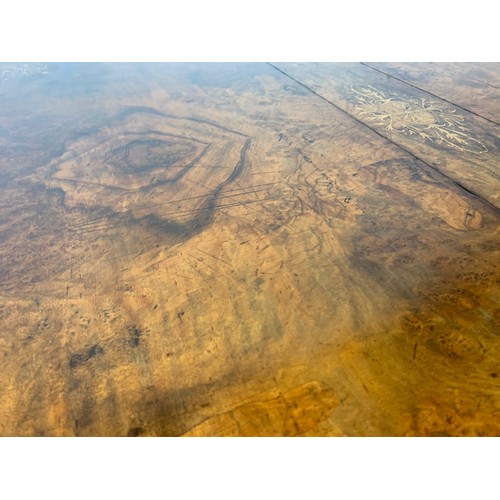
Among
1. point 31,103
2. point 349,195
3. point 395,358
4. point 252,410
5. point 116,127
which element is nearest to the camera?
point 252,410

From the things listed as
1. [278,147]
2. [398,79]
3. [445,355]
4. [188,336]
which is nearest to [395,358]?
[445,355]

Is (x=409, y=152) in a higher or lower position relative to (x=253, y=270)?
higher

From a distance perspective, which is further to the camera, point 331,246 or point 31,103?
point 31,103

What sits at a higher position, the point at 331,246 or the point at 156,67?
the point at 156,67

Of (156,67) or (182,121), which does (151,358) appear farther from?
(156,67)

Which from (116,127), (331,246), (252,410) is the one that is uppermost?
(116,127)

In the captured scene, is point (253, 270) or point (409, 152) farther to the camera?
point (409, 152)

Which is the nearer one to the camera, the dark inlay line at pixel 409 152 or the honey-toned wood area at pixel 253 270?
the honey-toned wood area at pixel 253 270

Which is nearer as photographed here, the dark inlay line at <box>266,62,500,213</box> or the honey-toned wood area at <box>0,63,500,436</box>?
the honey-toned wood area at <box>0,63,500,436</box>
